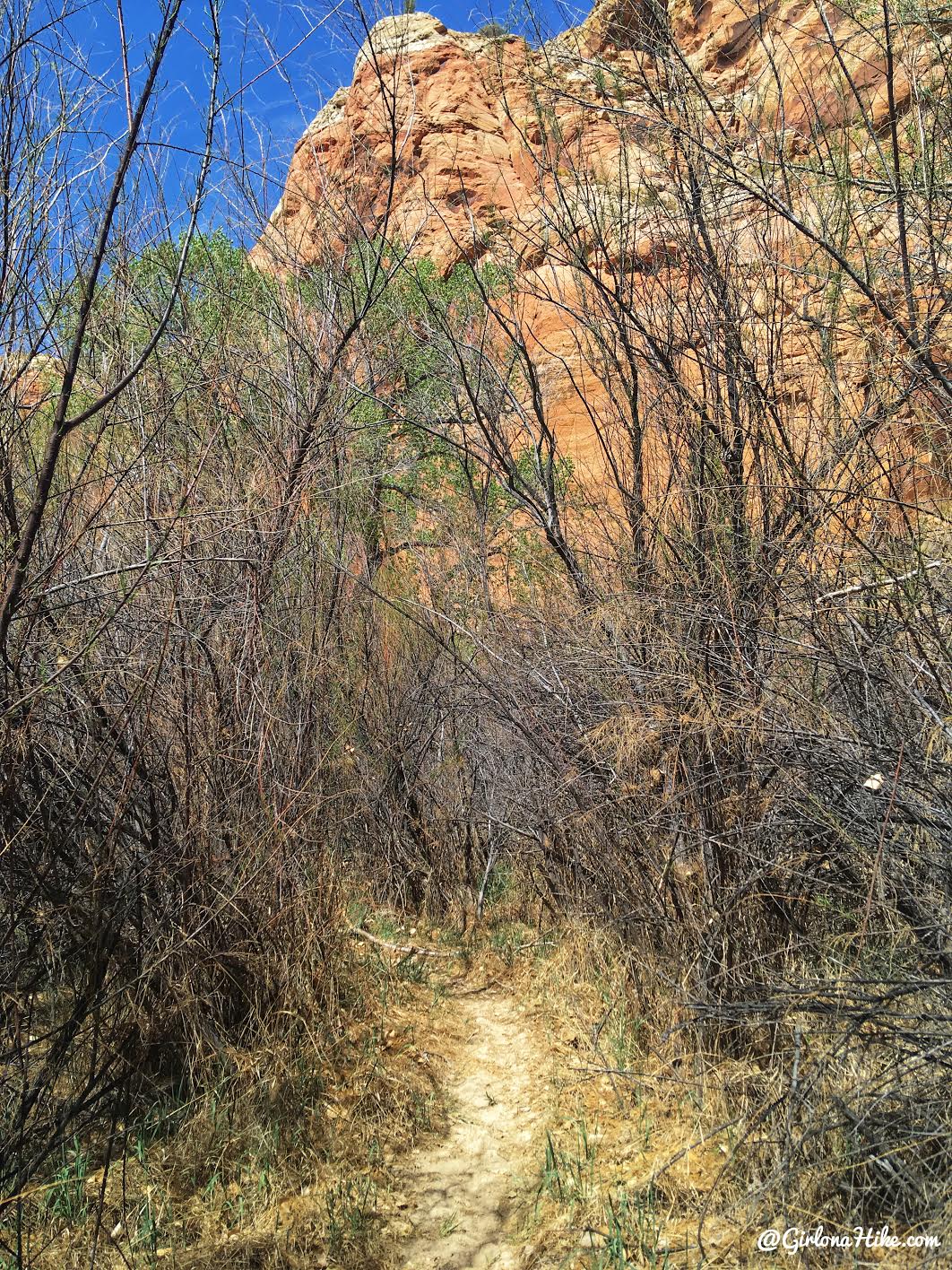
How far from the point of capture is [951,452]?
3146 millimetres

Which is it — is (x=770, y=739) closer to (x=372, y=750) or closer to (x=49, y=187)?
(x=49, y=187)

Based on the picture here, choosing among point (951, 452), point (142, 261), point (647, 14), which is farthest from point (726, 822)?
point (142, 261)

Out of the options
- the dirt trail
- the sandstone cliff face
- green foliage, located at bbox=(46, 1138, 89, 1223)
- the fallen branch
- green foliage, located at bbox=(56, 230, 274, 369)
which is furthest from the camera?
the fallen branch

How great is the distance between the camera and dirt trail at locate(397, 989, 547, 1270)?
2924 millimetres

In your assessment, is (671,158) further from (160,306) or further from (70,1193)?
(70,1193)

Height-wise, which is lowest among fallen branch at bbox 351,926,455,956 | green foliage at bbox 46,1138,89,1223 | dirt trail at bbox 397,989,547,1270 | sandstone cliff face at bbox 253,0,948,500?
dirt trail at bbox 397,989,547,1270

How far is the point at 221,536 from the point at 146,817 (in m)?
1.23

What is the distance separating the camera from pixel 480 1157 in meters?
3.45

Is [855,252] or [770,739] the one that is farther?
[855,252]

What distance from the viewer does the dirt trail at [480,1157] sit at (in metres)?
2.92

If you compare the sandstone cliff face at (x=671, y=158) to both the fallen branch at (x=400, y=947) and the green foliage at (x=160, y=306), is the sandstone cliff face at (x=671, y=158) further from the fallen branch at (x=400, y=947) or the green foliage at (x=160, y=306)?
the fallen branch at (x=400, y=947)

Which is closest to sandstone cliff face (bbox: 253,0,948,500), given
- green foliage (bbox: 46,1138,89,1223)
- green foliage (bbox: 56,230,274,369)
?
green foliage (bbox: 56,230,274,369)

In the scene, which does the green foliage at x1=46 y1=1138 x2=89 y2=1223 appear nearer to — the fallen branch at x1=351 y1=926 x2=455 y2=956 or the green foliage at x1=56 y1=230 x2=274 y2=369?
the fallen branch at x1=351 y1=926 x2=455 y2=956

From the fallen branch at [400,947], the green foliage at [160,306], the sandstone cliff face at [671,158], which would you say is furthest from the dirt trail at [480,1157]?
the green foliage at [160,306]
